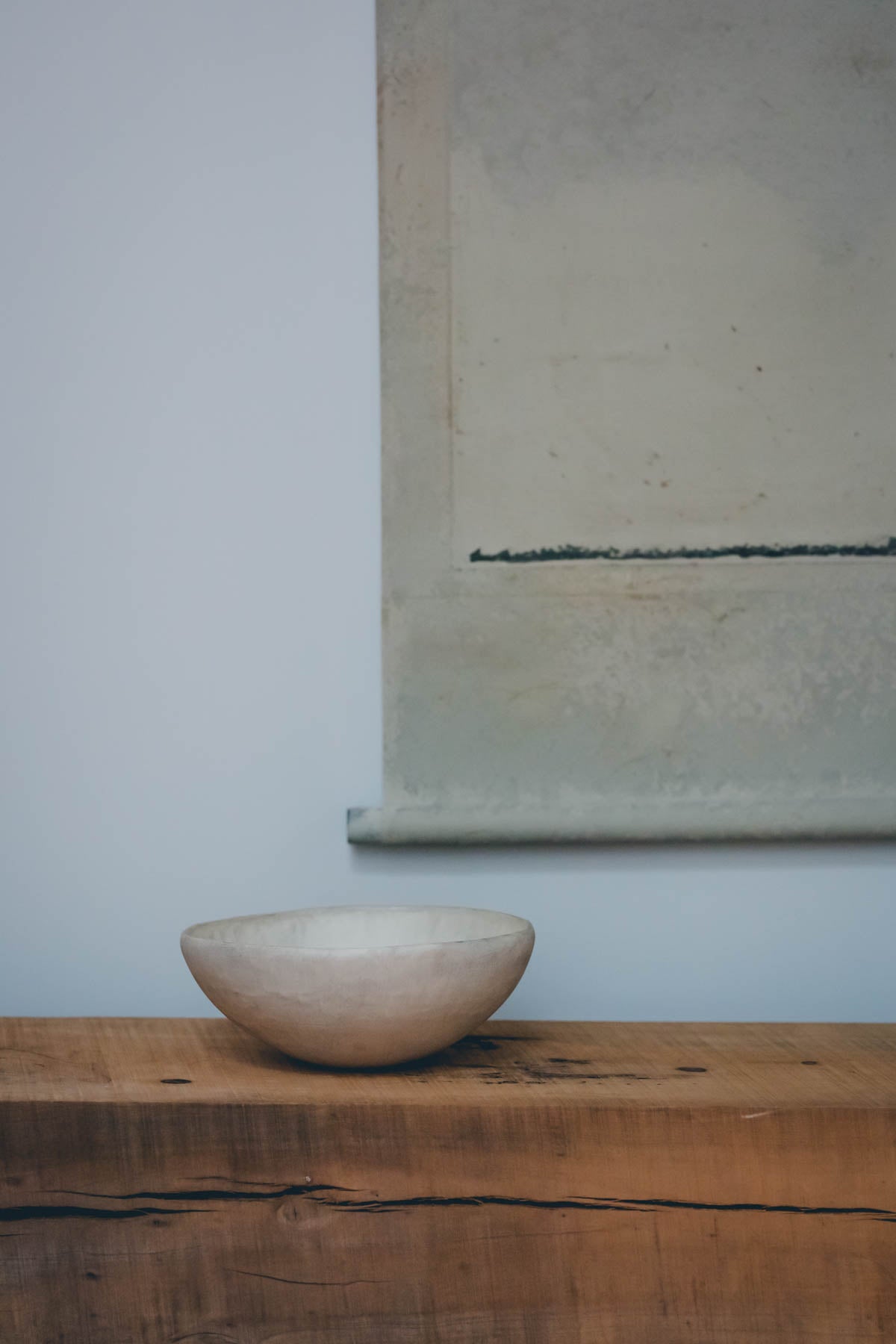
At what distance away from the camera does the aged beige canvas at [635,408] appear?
1141mm

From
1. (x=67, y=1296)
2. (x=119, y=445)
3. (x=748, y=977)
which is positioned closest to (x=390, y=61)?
(x=119, y=445)

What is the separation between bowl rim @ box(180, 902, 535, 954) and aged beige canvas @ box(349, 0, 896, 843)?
0.31 ft

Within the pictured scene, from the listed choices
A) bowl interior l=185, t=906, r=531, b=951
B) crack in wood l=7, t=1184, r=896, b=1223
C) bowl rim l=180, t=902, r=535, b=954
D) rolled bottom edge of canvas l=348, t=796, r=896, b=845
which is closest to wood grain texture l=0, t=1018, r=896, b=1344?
crack in wood l=7, t=1184, r=896, b=1223

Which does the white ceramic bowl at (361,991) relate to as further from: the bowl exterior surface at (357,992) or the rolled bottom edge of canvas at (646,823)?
the rolled bottom edge of canvas at (646,823)

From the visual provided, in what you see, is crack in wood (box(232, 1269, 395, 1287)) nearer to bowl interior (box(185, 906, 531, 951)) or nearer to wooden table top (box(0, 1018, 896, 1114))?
wooden table top (box(0, 1018, 896, 1114))

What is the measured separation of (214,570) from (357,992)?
0.53 metres

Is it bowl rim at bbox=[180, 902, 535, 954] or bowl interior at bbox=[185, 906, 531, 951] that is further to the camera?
bowl interior at bbox=[185, 906, 531, 951]

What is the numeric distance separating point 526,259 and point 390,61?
0.26 metres

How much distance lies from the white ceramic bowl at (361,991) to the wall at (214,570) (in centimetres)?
26

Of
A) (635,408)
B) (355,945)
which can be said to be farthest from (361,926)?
(635,408)

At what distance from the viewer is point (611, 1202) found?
795mm

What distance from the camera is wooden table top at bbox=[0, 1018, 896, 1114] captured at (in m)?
0.82

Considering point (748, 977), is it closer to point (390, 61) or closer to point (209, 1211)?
point (209, 1211)

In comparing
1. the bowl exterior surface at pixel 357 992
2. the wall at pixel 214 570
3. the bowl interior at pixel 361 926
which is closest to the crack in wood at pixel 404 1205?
the bowl exterior surface at pixel 357 992
